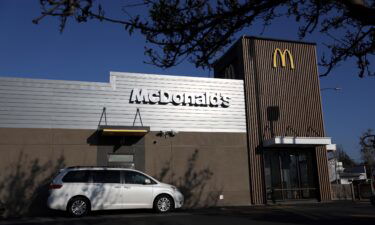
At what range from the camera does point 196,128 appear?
19562 millimetres

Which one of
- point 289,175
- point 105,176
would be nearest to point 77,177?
point 105,176

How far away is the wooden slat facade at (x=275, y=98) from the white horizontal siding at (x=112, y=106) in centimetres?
75

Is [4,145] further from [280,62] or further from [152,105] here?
[280,62]

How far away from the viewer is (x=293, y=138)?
19.9m

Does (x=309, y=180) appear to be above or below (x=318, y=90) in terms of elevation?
below

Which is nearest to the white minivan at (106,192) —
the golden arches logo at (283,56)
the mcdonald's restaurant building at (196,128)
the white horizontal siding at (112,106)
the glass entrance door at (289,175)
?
the mcdonald's restaurant building at (196,128)

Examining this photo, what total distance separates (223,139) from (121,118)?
4.96m

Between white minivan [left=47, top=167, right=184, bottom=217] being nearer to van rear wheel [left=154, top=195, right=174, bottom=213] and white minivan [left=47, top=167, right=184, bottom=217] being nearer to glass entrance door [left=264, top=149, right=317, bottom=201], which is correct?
van rear wheel [left=154, top=195, right=174, bottom=213]

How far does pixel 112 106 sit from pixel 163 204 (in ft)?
17.2

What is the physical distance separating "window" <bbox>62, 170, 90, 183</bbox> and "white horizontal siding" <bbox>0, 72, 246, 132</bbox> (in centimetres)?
338

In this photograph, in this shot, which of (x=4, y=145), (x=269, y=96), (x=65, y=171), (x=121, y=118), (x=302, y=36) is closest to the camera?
(x=302, y=36)

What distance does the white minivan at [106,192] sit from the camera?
46.9ft

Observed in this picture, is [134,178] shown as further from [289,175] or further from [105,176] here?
[289,175]

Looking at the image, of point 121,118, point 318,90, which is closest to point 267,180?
point 318,90
